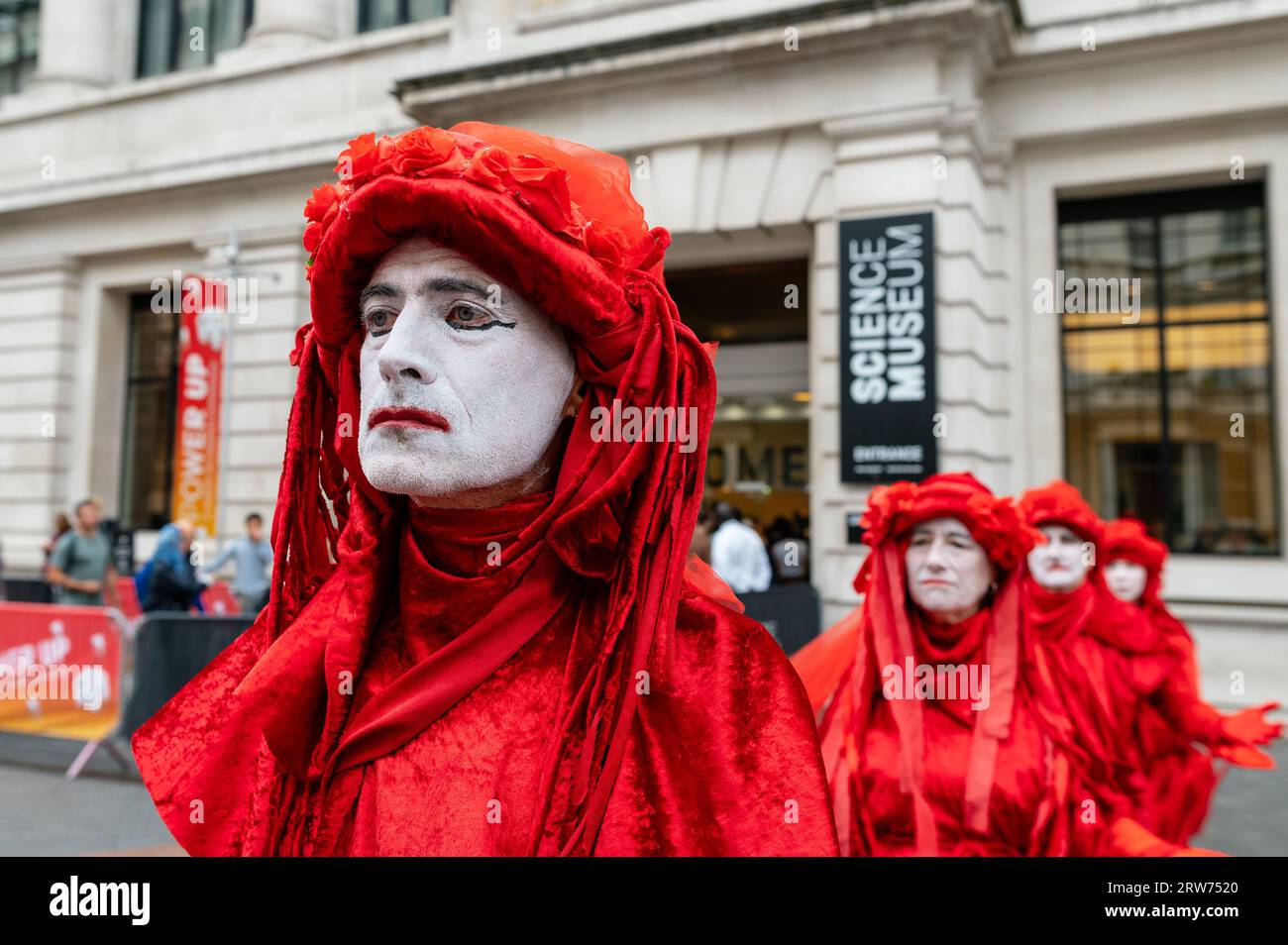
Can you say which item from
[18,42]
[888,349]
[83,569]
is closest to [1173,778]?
[888,349]

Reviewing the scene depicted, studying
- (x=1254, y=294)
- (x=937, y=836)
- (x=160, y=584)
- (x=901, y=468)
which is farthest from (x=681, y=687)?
(x=1254, y=294)

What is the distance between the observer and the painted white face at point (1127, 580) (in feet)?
14.2

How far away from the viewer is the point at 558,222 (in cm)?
137

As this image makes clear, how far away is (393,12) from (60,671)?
31.1 ft

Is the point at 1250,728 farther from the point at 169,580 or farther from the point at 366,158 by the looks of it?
the point at 169,580

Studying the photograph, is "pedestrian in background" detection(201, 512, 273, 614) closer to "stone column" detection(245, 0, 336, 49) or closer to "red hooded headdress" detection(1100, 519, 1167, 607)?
"stone column" detection(245, 0, 336, 49)

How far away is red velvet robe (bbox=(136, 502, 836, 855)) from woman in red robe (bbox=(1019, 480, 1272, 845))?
8.34 feet

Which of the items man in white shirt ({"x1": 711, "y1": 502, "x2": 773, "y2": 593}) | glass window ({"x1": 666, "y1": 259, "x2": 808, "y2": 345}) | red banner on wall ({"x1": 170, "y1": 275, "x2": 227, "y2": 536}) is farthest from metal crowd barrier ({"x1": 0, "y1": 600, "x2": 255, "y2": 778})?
glass window ({"x1": 666, "y1": 259, "x2": 808, "y2": 345})

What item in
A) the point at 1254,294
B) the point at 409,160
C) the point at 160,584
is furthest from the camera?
the point at 1254,294

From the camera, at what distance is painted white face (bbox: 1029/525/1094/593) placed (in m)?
4.09

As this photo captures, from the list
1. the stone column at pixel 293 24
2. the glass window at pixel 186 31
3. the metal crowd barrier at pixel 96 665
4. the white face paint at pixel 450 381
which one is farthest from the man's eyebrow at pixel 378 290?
the glass window at pixel 186 31

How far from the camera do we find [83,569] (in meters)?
8.59
